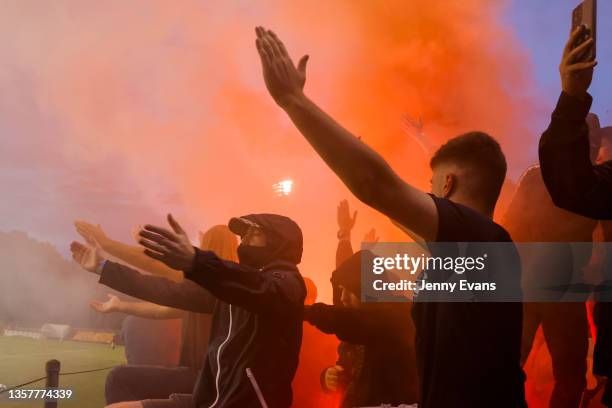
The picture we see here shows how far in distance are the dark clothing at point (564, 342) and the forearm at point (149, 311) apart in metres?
1.89

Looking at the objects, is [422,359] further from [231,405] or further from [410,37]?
[410,37]

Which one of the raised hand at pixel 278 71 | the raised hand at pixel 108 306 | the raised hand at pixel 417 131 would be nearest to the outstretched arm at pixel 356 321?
the raised hand at pixel 108 306

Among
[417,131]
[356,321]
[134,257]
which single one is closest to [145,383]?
[134,257]

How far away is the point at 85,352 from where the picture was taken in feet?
11.3

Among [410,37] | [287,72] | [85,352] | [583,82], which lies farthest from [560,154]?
[85,352]

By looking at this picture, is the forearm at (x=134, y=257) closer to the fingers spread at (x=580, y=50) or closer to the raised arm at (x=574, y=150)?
the raised arm at (x=574, y=150)

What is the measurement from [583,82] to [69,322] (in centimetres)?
340

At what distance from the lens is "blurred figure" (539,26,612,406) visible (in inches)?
51.4

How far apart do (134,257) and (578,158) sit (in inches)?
109

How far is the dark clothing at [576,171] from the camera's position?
1.37m

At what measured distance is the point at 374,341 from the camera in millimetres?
2713

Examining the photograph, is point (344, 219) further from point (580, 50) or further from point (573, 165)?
point (580, 50)

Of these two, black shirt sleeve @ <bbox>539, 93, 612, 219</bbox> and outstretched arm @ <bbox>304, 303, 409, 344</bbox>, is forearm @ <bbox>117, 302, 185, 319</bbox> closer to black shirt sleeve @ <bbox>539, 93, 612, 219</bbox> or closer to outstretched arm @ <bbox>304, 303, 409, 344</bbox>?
outstretched arm @ <bbox>304, 303, 409, 344</bbox>

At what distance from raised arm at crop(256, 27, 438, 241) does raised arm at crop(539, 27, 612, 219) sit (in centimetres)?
59
